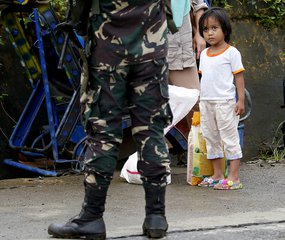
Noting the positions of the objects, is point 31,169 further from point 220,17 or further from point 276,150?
point 276,150

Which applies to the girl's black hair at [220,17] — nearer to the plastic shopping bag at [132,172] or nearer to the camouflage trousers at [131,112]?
the plastic shopping bag at [132,172]

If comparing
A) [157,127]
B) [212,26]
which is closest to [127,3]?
[157,127]

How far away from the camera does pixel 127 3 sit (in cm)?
415

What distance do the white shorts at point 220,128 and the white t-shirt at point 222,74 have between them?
0.20 ft

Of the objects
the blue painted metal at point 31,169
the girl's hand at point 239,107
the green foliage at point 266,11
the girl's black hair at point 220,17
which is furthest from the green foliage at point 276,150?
the blue painted metal at point 31,169

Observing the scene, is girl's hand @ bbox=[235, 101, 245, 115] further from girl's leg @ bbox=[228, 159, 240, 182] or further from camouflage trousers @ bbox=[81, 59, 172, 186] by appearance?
camouflage trousers @ bbox=[81, 59, 172, 186]

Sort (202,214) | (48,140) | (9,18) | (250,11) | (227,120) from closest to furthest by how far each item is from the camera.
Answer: (202,214), (227,120), (9,18), (48,140), (250,11)

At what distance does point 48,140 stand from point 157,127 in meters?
3.04

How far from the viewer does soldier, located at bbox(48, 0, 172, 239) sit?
4.12 metres

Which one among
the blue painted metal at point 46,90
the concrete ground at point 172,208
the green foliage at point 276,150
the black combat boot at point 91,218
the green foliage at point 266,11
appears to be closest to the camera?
the black combat boot at point 91,218

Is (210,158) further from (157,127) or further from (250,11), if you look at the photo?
(250,11)

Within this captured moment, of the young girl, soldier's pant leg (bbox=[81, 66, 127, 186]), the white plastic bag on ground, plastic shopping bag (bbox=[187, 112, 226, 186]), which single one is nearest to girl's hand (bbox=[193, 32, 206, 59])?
the young girl

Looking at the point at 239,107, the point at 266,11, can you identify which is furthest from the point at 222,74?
the point at 266,11

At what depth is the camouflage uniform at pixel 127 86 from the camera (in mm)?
4129
